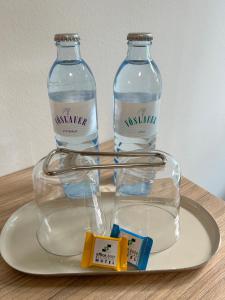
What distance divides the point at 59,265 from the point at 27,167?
0.30m

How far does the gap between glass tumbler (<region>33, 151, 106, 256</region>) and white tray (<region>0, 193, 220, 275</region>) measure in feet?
0.08

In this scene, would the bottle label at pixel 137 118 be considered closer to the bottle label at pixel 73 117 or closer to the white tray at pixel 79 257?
the bottle label at pixel 73 117

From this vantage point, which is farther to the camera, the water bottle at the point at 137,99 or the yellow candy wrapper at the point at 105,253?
the water bottle at the point at 137,99

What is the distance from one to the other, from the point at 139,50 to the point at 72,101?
145 mm

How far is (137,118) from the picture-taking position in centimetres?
47

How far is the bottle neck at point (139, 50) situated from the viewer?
0.46 m

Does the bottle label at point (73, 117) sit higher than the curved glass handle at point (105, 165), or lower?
higher

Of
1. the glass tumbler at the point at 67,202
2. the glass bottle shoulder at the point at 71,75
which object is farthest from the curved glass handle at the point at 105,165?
the glass bottle shoulder at the point at 71,75

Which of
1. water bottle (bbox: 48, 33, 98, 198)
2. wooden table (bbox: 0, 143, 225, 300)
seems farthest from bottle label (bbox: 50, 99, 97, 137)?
wooden table (bbox: 0, 143, 225, 300)

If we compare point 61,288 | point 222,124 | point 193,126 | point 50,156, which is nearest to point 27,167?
point 50,156

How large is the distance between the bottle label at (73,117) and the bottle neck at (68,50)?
0.08m

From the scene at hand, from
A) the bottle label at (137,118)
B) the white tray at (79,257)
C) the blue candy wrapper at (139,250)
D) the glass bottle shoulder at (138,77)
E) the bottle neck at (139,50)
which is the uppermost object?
the bottle neck at (139,50)

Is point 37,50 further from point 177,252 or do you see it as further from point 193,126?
point 193,126

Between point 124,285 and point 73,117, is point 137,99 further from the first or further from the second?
point 124,285
